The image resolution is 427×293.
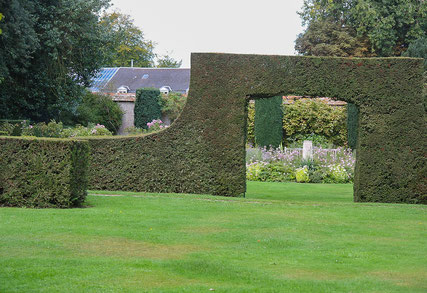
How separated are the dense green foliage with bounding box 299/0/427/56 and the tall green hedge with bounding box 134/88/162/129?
13.0 meters

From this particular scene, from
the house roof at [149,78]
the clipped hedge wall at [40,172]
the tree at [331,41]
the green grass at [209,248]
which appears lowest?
the green grass at [209,248]

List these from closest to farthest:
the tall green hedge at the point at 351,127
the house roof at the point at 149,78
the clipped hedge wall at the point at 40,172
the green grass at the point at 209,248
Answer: the green grass at the point at 209,248, the clipped hedge wall at the point at 40,172, the tall green hedge at the point at 351,127, the house roof at the point at 149,78

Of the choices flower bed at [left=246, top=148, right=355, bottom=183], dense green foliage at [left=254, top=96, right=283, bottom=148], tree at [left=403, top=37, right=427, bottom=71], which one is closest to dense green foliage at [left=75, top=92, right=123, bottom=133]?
dense green foliage at [left=254, top=96, right=283, bottom=148]

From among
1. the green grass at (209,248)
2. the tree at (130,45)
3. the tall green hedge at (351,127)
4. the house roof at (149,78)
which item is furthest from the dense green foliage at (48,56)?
the tree at (130,45)

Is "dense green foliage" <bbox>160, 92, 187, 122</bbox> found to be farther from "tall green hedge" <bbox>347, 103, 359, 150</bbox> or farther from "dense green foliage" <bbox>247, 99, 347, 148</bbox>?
"tall green hedge" <bbox>347, 103, 359, 150</bbox>

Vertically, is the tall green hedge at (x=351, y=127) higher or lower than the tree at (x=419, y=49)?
lower

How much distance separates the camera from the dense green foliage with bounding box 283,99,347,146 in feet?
90.6

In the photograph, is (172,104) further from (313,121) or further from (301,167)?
(301,167)

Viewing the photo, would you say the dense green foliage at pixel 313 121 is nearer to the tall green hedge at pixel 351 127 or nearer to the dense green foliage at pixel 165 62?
the tall green hedge at pixel 351 127

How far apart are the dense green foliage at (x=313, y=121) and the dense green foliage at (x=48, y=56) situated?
9944 millimetres

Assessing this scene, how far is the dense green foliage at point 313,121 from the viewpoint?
27.6 meters

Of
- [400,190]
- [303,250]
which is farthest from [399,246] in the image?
[400,190]

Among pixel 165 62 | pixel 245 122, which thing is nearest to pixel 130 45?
pixel 165 62

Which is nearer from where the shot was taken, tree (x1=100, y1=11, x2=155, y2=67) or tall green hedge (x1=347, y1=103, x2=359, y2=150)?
tall green hedge (x1=347, y1=103, x2=359, y2=150)
